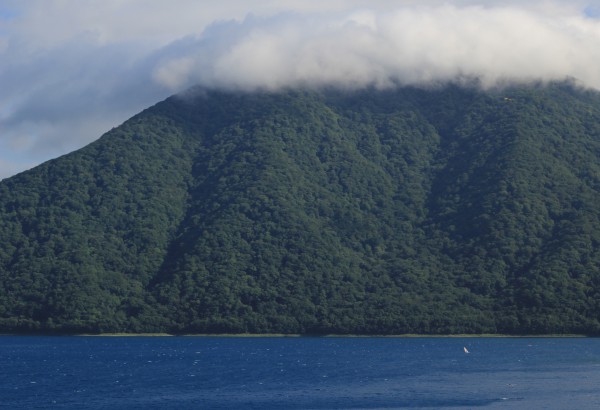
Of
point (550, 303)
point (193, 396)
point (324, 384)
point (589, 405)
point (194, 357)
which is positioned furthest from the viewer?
point (550, 303)

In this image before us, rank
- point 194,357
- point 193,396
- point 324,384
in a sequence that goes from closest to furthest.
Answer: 1. point 193,396
2. point 324,384
3. point 194,357

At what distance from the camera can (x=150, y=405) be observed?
99312 millimetres

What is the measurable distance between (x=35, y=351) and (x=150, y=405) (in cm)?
8637

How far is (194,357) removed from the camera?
158375 millimetres

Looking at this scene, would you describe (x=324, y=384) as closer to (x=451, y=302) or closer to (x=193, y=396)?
(x=193, y=396)

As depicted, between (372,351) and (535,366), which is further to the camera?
(372,351)

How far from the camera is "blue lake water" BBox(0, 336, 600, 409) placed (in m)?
101

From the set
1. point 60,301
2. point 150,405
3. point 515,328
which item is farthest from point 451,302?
point 150,405

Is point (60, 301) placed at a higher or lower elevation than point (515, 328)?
higher

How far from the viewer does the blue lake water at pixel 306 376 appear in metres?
101

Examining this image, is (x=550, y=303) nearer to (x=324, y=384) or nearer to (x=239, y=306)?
(x=239, y=306)

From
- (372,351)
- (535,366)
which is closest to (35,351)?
(372,351)

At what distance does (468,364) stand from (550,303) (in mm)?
52032

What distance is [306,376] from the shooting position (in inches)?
4998
